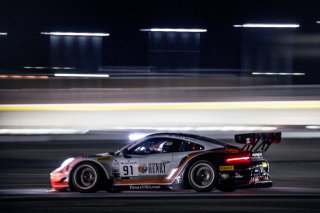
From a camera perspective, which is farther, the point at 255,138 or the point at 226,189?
the point at 255,138

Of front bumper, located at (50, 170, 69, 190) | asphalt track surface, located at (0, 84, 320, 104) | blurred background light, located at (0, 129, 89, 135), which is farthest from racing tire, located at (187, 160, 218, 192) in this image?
asphalt track surface, located at (0, 84, 320, 104)

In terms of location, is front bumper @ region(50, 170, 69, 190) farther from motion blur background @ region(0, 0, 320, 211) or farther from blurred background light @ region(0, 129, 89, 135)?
blurred background light @ region(0, 129, 89, 135)

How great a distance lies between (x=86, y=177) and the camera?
35.4 feet

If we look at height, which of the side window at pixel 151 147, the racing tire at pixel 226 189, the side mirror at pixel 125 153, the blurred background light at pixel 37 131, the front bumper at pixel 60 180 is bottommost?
the racing tire at pixel 226 189

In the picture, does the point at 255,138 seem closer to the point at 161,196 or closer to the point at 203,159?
the point at 203,159

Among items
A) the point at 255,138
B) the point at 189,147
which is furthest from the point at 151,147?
the point at 255,138

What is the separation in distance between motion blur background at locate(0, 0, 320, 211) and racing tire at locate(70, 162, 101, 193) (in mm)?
8363

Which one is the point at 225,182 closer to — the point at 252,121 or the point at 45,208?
the point at 45,208

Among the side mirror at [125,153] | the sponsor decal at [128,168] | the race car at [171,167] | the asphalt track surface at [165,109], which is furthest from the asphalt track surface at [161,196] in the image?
the asphalt track surface at [165,109]

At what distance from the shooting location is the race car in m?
10.5

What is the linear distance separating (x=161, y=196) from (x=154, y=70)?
25924mm

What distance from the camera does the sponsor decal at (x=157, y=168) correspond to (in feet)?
35.0

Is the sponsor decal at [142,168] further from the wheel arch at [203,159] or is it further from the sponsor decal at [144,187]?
the wheel arch at [203,159]

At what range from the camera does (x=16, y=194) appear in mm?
10430
